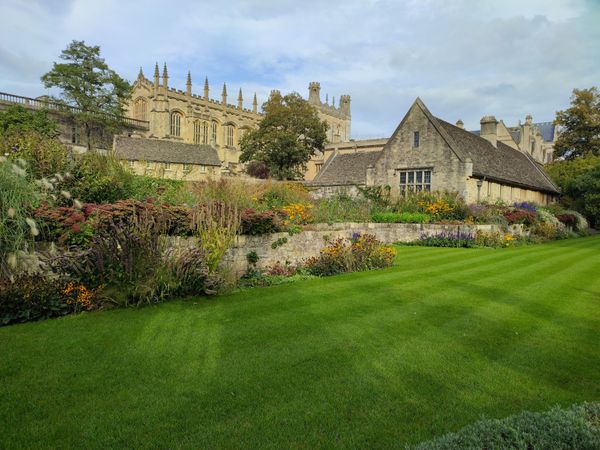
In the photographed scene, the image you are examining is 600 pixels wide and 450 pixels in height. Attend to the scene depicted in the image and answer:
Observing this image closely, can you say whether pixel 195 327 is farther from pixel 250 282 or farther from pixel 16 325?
pixel 250 282

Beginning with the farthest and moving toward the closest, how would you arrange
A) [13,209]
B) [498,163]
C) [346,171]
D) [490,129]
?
[346,171]
[490,129]
[498,163]
[13,209]

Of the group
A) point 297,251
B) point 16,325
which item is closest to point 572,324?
point 297,251

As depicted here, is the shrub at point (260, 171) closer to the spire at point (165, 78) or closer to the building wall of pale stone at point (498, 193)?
the spire at point (165, 78)

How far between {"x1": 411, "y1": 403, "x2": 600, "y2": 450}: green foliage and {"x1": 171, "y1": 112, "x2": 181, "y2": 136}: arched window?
204ft

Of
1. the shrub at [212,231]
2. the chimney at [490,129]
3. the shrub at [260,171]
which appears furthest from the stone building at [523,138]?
the shrub at [212,231]

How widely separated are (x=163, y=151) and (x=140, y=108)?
73.6 feet

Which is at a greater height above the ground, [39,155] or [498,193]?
[498,193]

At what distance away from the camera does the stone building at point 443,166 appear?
2331cm

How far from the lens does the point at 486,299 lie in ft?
23.8

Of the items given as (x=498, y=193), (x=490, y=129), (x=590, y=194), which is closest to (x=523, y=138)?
(x=490, y=129)

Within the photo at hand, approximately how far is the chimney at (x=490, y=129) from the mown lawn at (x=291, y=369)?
26.3 meters

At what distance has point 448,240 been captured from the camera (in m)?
16.8

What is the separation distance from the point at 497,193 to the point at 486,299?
67.0 feet

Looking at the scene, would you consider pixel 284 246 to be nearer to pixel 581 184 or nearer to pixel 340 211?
pixel 340 211
